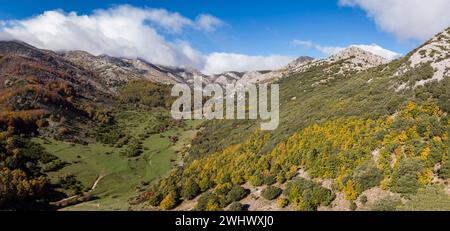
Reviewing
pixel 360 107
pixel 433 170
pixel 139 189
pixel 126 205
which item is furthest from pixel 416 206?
pixel 139 189

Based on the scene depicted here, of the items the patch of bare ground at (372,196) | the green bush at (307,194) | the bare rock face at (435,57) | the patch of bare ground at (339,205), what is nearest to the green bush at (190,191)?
the green bush at (307,194)

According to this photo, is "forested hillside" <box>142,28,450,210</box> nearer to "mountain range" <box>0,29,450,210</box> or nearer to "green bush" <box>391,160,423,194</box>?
"green bush" <box>391,160,423,194</box>

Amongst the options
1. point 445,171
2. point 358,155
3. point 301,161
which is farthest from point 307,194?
point 445,171

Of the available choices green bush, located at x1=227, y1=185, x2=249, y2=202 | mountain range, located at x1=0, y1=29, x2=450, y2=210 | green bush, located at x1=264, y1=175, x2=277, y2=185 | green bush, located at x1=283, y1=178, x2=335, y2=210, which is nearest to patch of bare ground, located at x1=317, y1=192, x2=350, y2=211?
mountain range, located at x1=0, y1=29, x2=450, y2=210

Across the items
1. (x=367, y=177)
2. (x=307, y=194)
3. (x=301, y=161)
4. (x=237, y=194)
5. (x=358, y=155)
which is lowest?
(x=237, y=194)

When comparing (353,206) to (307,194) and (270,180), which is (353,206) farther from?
(270,180)

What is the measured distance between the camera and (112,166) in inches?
5103

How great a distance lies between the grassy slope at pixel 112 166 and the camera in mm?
101875

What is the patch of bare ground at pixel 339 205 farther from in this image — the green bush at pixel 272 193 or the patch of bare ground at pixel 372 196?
the green bush at pixel 272 193

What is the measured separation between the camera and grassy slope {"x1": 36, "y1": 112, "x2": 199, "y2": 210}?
334 ft

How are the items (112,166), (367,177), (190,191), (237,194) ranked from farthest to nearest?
→ 1. (112,166)
2. (190,191)
3. (237,194)
4. (367,177)
